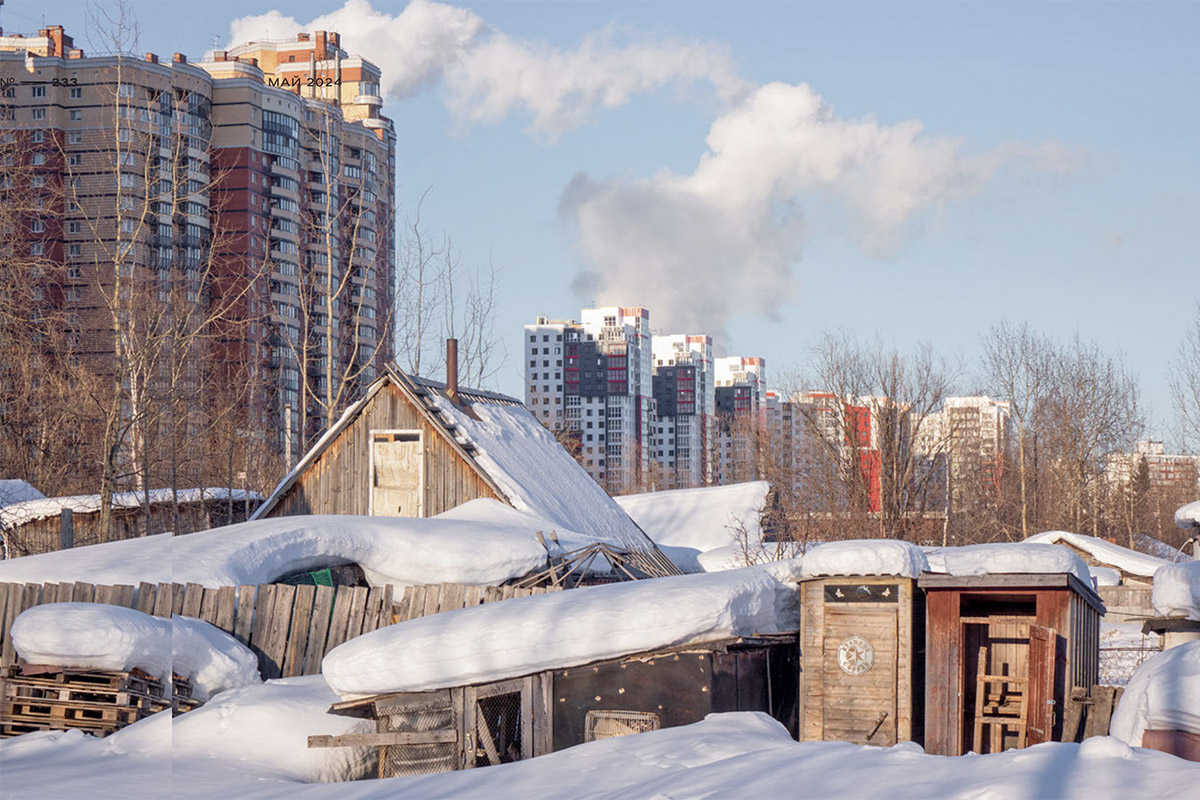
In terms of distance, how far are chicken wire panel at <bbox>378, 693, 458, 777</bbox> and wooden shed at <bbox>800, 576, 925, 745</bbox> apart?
4052mm

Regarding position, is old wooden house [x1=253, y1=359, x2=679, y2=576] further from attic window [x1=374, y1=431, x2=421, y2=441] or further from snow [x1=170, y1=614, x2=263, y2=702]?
snow [x1=170, y1=614, x2=263, y2=702]

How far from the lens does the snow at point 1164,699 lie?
852 cm

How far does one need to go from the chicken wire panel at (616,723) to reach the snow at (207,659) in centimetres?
504

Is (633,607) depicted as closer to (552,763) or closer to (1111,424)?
(552,763)

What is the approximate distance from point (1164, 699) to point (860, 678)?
17.5 feet

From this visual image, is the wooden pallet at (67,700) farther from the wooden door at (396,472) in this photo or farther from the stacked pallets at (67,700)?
the wooden door at (396,472)

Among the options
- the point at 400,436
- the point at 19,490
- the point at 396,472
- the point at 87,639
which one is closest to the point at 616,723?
the point at 87,639

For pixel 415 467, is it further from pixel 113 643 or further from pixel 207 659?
pixel 113 643

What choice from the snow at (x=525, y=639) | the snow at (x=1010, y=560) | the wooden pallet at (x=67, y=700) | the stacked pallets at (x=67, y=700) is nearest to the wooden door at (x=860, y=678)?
the snow at (x=1010, y=560)

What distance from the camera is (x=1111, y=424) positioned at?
52.5m

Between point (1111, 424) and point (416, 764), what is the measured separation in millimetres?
46204

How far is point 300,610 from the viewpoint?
16891 mm

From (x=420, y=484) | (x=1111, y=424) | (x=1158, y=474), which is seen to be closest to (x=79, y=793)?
(x=420, y=484)

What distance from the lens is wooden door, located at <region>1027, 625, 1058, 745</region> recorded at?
1303 cm
